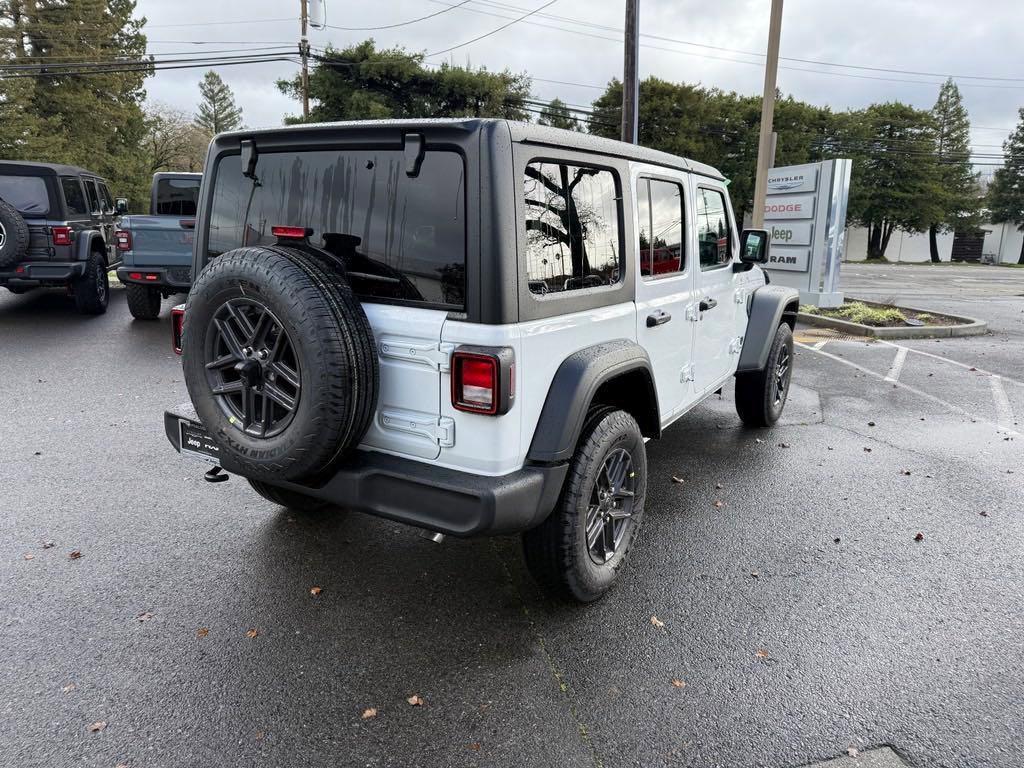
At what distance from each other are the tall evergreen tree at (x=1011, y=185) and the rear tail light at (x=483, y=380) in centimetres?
6203

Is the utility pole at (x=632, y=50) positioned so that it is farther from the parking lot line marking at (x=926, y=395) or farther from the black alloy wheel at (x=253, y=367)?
the black alloy wheel at (x=253, y=367)

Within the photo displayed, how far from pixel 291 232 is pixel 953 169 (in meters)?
59.7

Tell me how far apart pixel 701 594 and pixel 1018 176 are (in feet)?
207

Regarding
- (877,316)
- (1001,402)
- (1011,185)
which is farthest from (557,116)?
(1011,185)

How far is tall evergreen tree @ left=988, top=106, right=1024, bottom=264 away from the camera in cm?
5191

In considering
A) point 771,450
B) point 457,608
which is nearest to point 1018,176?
point 771,450

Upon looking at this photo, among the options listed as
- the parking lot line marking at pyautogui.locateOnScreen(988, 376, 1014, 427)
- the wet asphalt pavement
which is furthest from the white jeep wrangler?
the parking lot line marking at pyautogui.locateOnScreen(988, 376, 1014, 427)

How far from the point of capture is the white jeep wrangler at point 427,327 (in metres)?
2.57

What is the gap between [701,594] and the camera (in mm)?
3398

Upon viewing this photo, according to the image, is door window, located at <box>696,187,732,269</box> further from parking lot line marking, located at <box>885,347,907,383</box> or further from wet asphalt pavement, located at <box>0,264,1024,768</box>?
parking lot line marking, located at <box>885,347,907,383</box>

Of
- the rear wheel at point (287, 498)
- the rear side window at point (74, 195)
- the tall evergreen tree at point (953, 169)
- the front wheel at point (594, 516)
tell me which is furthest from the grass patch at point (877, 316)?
the tall evergreen tree at point (953, 169)

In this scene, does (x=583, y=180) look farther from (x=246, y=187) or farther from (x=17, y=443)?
(x=17, y=443)

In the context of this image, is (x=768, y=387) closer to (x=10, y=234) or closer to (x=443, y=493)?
(x=443, y=493)

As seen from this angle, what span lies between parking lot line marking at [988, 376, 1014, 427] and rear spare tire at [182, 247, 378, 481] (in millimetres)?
6368
